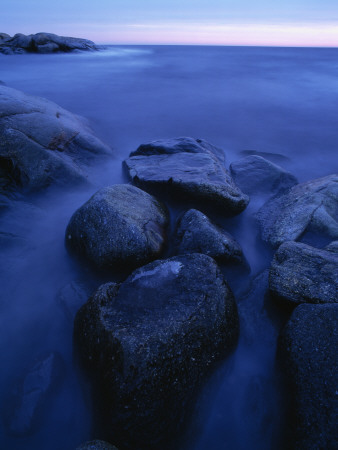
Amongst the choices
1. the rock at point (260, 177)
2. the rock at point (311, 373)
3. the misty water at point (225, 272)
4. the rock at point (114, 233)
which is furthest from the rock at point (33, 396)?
the rock at point (260, 177)

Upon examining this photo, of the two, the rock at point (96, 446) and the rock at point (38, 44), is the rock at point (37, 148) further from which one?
the rock at point (38, 44)

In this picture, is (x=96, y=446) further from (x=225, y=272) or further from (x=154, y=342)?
(x=225, y=272)

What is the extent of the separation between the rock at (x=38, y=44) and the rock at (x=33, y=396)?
27203mm

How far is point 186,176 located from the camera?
3.81 m

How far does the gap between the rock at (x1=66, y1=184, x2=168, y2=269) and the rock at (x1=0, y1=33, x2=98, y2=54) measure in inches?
1026

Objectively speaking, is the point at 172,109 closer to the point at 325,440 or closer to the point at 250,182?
the point at 250,182

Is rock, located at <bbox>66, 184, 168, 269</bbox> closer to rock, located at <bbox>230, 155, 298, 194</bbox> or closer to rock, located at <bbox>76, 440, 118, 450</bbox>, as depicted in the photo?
rock, located at <bbox>76, 440, 118, 450</bbox>

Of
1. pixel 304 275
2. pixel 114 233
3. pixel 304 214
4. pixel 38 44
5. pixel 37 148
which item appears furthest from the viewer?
pixel 38 44

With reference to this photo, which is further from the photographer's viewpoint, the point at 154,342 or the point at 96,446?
the point at 154,342

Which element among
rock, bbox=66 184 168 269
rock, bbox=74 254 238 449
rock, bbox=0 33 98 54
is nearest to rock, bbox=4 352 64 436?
rock, bbox=74 254 238 449

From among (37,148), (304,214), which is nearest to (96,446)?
(304,214)

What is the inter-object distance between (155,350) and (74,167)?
347cm

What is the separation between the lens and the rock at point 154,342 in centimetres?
183

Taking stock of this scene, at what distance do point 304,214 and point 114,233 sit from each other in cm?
208
